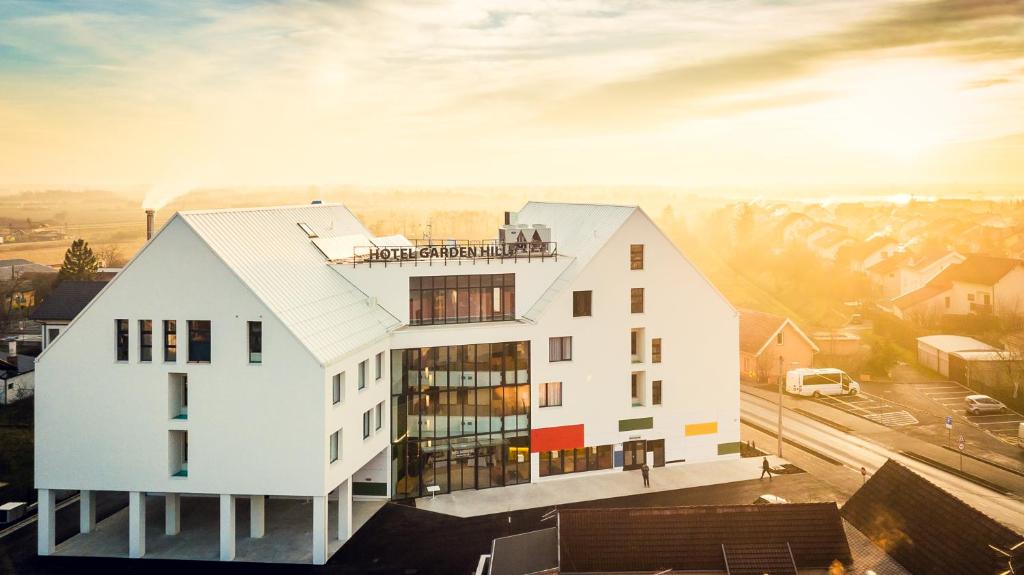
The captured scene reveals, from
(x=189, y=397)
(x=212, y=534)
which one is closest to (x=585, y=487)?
(x=212, y=534)

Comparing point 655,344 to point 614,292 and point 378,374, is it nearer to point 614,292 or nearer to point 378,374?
point 614,292

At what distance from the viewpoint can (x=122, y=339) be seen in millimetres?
42562

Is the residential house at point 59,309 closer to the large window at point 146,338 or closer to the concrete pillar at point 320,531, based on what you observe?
the large window at point 146,338

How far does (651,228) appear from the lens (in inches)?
2239

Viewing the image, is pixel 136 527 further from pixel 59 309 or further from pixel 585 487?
pixel 59 309

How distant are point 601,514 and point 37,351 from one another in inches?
3008

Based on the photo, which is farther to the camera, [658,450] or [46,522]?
[658,450]

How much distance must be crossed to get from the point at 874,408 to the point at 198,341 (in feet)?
199

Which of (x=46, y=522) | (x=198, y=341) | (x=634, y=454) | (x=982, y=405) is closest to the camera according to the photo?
(x=46, y=522)

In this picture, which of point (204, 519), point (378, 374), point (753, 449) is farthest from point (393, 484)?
point (753, 449)

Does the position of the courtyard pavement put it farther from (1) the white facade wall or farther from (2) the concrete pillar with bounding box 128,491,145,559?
(1) the white facade wall

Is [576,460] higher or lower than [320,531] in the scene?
higher

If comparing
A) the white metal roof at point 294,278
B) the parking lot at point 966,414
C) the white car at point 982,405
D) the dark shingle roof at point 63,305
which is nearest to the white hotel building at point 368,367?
the white metal roof at point 294,278

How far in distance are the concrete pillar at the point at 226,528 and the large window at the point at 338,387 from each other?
24.6 feet
